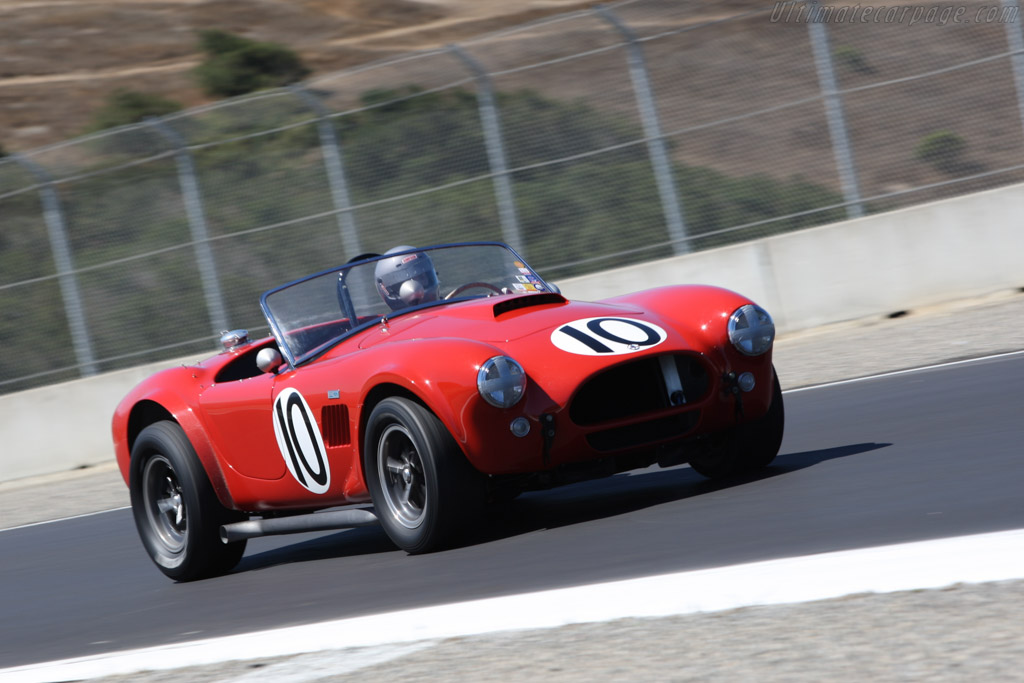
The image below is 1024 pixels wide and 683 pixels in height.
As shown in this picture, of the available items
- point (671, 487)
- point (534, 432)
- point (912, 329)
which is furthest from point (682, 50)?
point (534, 432)

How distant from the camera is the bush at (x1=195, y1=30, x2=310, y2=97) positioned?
39.3 metres

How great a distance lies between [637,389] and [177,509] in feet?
8.25

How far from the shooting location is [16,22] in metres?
43.6

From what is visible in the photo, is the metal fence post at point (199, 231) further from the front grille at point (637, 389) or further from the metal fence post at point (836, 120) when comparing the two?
the front grille at point (637, 389)

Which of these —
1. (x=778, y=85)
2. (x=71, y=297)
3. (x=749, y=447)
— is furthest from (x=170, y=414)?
(x=778, y=85)

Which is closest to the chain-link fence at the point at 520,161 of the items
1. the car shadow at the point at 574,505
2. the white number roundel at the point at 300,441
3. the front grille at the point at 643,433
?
the car shadow at the point at 574,505

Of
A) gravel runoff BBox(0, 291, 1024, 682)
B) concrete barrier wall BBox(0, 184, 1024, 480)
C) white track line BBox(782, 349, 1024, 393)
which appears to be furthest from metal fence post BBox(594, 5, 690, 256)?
gravel runoff BBox(0, 291, 1024, 682)

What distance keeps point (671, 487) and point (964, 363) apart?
312 centimetres

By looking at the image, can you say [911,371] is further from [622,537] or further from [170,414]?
[170,414]

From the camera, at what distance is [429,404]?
5047mm

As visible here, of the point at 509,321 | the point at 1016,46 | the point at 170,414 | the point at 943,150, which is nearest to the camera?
the point at 509,321

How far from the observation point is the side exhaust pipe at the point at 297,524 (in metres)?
5.52

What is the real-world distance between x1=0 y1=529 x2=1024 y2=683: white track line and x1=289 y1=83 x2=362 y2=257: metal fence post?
28.3 feet

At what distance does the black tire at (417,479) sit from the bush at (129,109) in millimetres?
31764
